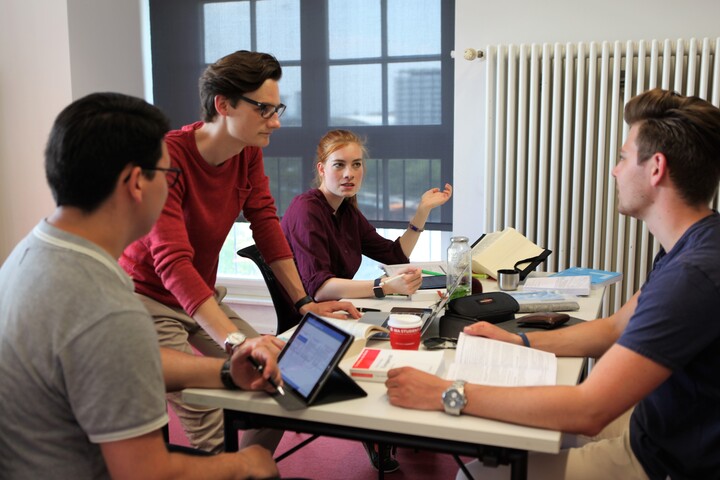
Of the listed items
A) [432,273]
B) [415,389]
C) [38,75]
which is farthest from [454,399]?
[38,75]

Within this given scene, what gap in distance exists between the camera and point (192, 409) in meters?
1.94

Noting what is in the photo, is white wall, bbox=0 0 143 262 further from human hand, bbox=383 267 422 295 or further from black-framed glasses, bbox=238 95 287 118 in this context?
human hand, bbox=383 267 422 295

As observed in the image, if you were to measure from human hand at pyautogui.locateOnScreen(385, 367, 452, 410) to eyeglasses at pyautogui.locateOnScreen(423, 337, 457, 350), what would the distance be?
34 cm

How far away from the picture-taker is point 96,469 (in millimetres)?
→ 1167

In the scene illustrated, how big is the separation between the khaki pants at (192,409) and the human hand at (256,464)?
0.48 metres

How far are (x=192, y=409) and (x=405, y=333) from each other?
0.66m

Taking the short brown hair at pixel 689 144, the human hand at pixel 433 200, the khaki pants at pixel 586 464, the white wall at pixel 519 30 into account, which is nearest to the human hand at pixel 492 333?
the khaki pants at pixel 586 464

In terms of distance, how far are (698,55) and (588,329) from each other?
2.24m

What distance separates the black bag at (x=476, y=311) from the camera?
2010 mm

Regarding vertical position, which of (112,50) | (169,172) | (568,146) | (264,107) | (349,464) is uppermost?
(112,50)

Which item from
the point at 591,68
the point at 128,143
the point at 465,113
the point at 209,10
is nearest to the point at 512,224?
the point at 465,113

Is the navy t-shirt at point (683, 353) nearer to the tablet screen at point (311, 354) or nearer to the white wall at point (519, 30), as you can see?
the tablet screen at point (311, 354)

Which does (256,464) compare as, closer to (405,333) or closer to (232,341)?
(232,341)

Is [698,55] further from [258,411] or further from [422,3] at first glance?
[258,411]
